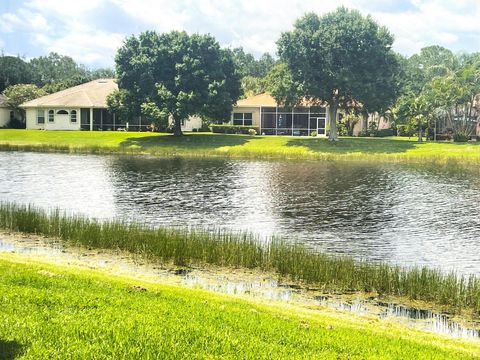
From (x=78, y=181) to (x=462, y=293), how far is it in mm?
27219

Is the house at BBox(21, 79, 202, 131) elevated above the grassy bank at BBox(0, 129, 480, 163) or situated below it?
above

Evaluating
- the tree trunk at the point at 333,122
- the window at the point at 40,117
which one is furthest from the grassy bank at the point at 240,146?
the window at the point at 40,117

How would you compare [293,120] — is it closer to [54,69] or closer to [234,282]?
[234,282]

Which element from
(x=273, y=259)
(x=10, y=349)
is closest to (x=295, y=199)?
(x=273, y=259)

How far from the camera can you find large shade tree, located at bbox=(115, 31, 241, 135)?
210ft

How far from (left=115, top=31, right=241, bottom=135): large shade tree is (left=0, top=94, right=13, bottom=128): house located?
2140cm

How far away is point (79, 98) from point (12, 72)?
79.8 ft

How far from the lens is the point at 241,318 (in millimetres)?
9617

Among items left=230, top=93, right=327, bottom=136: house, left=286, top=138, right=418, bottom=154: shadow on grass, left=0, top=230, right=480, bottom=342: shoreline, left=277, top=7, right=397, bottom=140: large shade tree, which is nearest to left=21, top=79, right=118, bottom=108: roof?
left=230, top=93, right=327, bottom=136: house

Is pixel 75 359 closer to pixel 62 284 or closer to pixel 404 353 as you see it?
pixel 62 284

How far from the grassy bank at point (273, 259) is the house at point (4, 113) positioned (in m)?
65.7

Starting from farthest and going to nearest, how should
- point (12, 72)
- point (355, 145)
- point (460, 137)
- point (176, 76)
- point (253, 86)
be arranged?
point (253, 86)
point (12, 72)
point (460, 137)
point (176, 76)
point (355, 145)

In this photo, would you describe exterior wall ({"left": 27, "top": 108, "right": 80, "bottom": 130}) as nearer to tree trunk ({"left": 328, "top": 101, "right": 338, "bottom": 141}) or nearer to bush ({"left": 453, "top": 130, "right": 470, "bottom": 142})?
tree trunk ({"left": 328, "top": 101, "right": 338, "bottom": 141})

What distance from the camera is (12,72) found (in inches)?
3757
